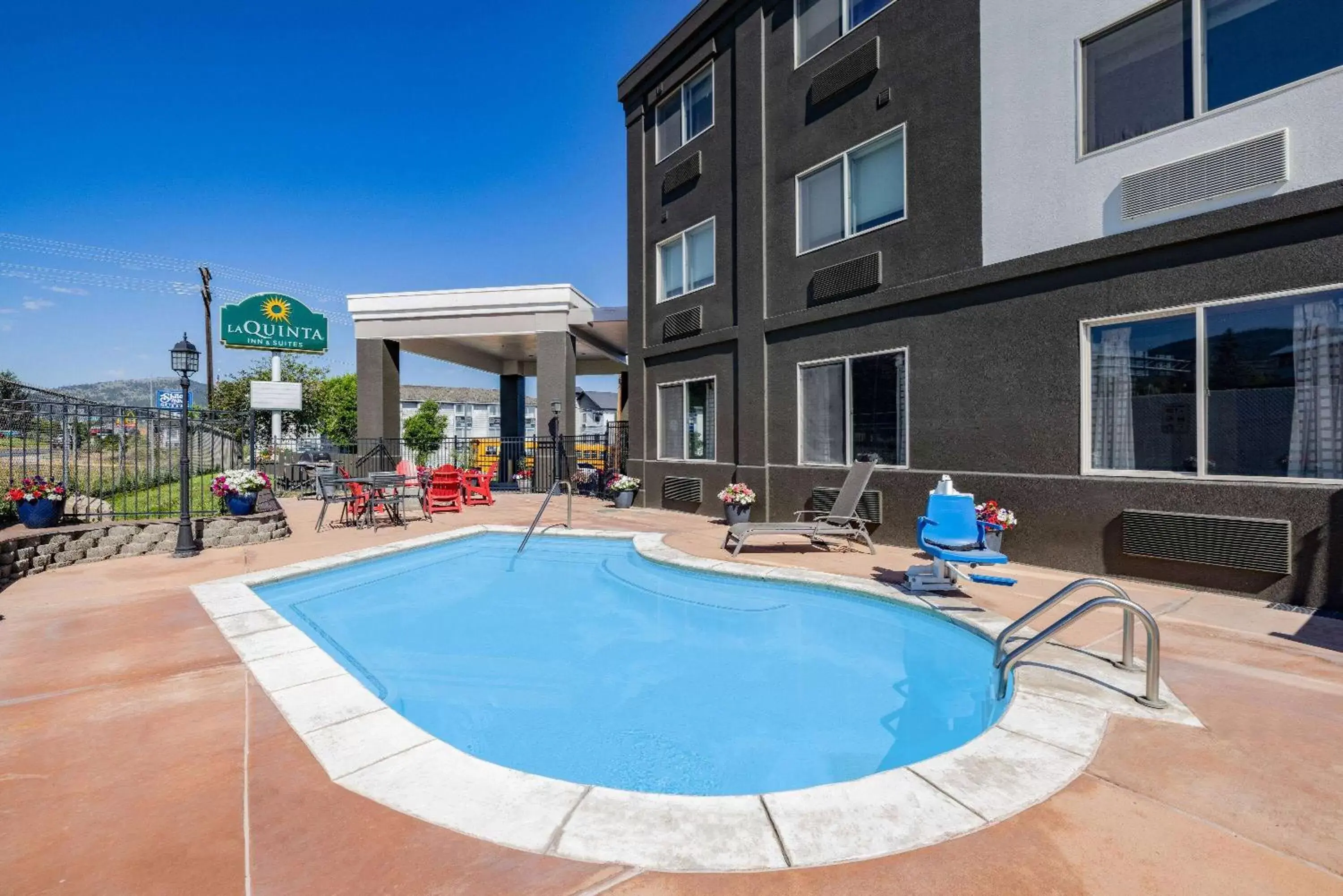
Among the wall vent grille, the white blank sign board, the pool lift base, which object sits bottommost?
the pool lift base

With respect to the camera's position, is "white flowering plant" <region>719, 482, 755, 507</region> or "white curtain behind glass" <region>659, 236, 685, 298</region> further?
"white curtain behind glass" <region>659, 236, 685, 298</region>

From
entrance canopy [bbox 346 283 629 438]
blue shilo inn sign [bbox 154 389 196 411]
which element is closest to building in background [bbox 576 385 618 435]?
blue shilo inn sign [bbox 154 389 196 411]

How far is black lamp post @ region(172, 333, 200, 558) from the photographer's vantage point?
7203 mm

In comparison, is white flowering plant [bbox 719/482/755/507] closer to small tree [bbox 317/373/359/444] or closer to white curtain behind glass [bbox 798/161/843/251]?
white curtain behind glass [bbox 798/161/843/251]

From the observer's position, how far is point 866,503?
823cm

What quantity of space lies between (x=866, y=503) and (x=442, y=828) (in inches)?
283

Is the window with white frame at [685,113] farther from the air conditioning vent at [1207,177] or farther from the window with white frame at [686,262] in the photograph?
the air conditioning vent at [1207,177]

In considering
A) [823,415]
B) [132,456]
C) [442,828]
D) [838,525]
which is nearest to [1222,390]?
[838,525]

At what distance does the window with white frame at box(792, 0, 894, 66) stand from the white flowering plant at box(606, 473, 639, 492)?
8401 mm

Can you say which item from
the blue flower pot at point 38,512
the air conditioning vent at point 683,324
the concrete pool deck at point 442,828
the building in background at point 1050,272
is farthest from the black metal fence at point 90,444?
the building in background at point 1050,272

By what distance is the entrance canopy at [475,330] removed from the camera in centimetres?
1590

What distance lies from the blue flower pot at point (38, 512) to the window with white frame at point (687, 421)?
9120mm

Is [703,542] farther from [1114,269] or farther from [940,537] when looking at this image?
[1114,269]

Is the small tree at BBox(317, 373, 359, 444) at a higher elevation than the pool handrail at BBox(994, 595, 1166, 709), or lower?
higher
